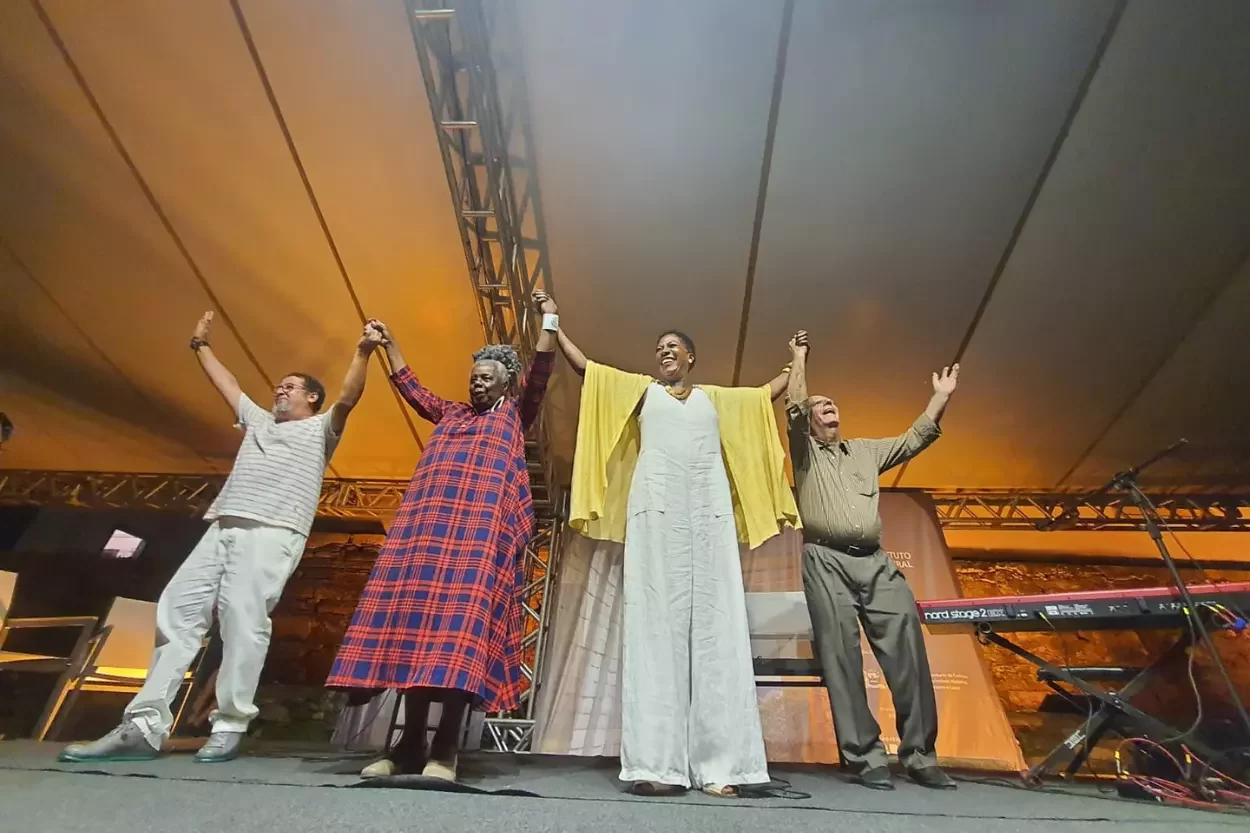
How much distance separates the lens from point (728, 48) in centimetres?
286

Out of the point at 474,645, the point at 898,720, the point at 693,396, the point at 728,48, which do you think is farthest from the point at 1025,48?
the point at 474,645

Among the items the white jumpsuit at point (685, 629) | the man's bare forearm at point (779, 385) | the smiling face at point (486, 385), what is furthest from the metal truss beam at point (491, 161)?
the white jumpsuit at point (685, 629)

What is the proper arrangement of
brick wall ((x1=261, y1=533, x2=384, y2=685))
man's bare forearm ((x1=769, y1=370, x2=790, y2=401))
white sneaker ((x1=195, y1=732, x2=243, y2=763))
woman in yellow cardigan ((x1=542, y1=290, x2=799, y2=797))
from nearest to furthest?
1. woman in yellow cardigan ((x1=542, y1=290, x2=799, y2=797))
2. white sneaker ((x1=195, y1=732, x2=243, y2=763))
3. man's bare forearm ((x1=769, y1=370, x2=790, y2=401))
4. brick wall ((x1=261, y1=533, x2=384, y2=685))

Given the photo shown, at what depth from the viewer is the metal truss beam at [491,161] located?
9.45ft

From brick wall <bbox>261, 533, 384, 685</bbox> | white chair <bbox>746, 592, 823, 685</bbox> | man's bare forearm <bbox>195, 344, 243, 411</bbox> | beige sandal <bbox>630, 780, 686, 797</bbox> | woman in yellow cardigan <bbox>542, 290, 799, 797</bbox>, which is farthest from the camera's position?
brick wall <bbox>261, 533, 384, 685</bbox>

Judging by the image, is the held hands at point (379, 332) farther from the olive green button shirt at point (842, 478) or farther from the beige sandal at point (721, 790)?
the beige sandal at point (721, 790)

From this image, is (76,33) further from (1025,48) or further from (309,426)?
(1025,48)

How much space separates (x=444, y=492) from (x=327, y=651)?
168 inches

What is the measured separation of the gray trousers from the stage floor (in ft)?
0.61

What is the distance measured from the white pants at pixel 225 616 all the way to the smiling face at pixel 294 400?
0.46 meters

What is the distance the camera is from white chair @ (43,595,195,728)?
339 cm

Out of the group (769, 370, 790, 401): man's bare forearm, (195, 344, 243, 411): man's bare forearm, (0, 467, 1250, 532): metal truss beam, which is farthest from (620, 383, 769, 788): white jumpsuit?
(0, 467, 1250, 532): metal truss beam

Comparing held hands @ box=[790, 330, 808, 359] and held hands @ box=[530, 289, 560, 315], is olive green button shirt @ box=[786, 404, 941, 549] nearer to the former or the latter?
held hands @ box=[790, 330, 808, 359]

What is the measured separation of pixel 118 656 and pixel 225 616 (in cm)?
223
